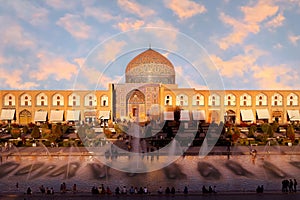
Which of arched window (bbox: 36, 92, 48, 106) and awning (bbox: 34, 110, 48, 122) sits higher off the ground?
arched window (bbox: 36, 92, 48, 106)

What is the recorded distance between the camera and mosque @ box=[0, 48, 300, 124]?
2809cm

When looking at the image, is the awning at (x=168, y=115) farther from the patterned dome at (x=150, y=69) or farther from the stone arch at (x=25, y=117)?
the stone arch at (x=25, y=117)

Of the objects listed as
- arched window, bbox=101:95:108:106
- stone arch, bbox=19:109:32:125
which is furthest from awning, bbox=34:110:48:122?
arched window, bbox=101:95:108:106

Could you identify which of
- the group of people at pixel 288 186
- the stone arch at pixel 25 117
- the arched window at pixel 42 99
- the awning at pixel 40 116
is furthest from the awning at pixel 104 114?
the group of people at pixel 288 186

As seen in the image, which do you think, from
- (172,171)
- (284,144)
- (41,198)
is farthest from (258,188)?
(284,144)

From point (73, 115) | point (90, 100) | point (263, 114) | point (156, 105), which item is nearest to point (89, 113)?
point (90, 100)

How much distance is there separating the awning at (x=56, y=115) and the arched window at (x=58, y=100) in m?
0.77

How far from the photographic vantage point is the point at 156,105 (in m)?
30.0

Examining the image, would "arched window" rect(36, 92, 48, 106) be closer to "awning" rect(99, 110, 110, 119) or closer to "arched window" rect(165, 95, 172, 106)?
"awning" rect(99, 110, 110, 119)

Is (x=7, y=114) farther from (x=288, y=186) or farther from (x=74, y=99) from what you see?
(x=288, y=186)

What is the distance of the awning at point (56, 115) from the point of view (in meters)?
27.8

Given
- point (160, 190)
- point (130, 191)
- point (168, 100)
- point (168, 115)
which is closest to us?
point (130, 191)

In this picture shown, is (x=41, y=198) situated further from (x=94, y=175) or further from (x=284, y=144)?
(x=284, y=144)

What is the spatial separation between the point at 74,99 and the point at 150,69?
7.11m
